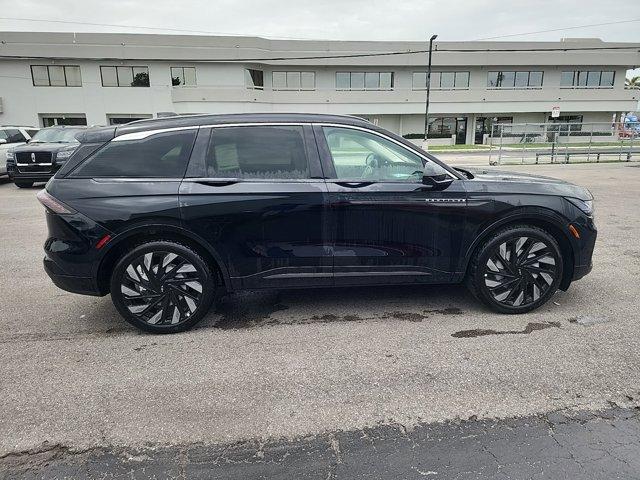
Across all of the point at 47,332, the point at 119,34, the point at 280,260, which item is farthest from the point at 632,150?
the point at 119,34

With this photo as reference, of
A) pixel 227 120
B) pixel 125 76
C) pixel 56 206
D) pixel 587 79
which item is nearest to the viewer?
pixel 56 206

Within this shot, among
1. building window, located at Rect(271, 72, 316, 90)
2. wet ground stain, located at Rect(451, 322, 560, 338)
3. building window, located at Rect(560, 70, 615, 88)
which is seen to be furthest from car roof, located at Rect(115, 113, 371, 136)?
building window, located at Rect(560, 70, 615, 88)

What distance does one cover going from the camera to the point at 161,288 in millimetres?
3898

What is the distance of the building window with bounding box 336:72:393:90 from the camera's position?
137 ft

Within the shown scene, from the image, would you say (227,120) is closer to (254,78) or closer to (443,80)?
(254,78)

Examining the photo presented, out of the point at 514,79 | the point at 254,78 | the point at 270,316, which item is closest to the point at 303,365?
the point at 270,316

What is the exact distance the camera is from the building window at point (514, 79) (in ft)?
140

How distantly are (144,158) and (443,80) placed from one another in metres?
42.5

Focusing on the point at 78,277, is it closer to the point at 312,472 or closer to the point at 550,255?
the point at 312,472

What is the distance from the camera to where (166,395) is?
3.12 metres

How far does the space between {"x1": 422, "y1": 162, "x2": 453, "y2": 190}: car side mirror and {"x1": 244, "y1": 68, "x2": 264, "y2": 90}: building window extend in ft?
123

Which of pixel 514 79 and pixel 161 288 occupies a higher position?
pixel 514 79

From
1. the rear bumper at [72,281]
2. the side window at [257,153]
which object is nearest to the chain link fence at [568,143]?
the side window at [257,153]

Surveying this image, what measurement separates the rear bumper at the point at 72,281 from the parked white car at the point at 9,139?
13444 mm
